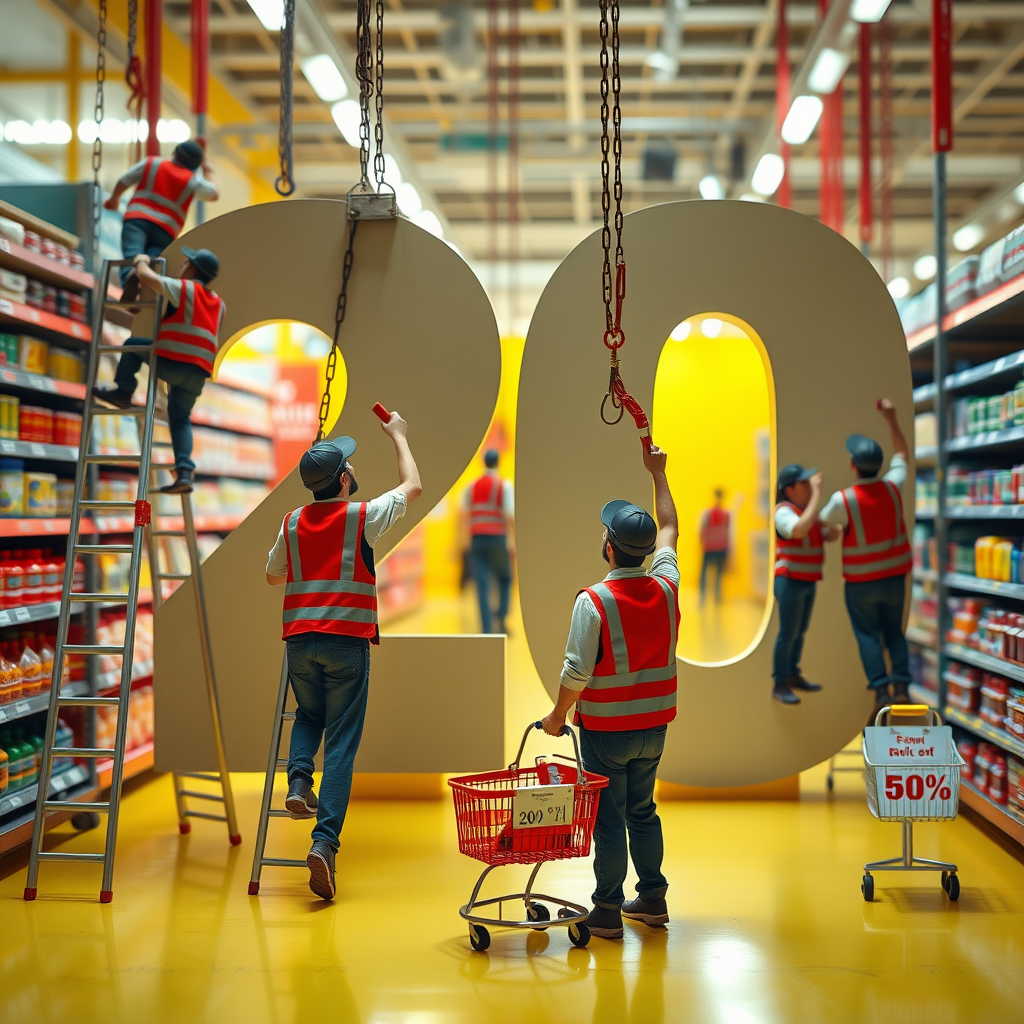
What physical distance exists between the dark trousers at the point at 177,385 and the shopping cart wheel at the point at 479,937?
248 centimetres

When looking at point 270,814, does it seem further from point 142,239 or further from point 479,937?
point 142,239

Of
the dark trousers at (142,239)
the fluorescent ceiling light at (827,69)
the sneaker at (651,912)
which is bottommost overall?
the sneaker at (651,912)

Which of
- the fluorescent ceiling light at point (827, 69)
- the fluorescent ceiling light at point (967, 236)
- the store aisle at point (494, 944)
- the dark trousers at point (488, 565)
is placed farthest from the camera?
the fluorescent ceiling light at point (967, 236)

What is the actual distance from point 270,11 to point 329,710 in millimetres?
5296

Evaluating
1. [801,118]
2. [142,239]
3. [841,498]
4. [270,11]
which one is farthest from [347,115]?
[841,498]

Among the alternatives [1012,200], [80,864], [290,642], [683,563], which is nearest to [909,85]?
[1012,200]

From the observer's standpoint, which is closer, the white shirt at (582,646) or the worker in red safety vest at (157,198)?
the white shirt at (582,646)

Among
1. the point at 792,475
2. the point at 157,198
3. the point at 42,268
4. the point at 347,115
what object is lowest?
the point at 792,475

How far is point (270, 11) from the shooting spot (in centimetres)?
693

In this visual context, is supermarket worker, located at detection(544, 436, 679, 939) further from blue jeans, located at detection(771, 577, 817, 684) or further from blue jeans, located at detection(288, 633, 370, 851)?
blue jeans, located at detection(771, 577, 817, 684)

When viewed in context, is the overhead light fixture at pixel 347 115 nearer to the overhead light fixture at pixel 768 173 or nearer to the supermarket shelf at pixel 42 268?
the supermarket shelf at pixel 42 268

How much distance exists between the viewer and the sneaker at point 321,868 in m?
A: 3.79

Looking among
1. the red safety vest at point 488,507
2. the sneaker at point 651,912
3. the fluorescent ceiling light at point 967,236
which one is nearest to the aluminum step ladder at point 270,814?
the sneaker at point 651,912

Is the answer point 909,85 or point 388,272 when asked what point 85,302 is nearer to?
point 388,272
